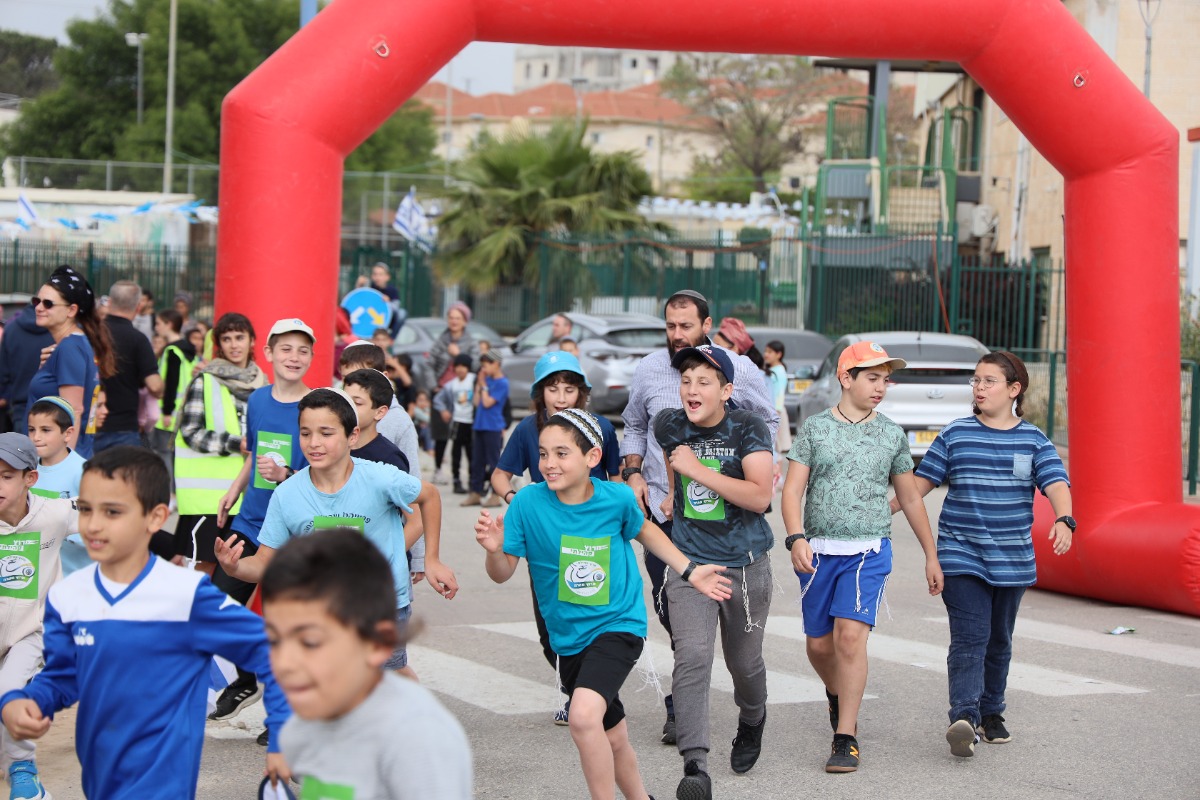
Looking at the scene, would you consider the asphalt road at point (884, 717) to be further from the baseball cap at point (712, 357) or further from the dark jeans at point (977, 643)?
the baseball cap at point (712, 357)

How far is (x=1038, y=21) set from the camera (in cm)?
884

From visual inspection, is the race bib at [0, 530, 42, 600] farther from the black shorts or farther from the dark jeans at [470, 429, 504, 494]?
the dark jeans at [470, 429, 504, 494]

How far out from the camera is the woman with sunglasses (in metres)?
7.34

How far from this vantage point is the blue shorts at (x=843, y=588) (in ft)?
19.4

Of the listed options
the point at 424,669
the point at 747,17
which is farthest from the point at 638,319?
the point at 424,669

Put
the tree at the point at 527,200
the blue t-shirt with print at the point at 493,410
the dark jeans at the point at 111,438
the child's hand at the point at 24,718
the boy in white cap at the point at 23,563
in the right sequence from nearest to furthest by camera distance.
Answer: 1. the child's hand at the point at 24,718
2. the boy in white cap at the point at 23,563
3. the dark jeans at the point at 111,438
4. the blue t-shirt with print at the point at 493,410
5. the tree at the point at 527,200

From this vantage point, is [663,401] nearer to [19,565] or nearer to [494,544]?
[494,544]

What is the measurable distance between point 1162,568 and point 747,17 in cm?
409

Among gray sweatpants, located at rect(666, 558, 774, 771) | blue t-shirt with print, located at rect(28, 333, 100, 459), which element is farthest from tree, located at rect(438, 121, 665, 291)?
gray sweatpants, located at rect(666, 558, 774, 771)

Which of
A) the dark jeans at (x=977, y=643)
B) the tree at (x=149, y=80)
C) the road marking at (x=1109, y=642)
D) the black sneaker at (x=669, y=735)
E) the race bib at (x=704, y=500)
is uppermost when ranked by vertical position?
the tree at (x=149, y=80)

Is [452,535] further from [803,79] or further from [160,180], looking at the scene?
[803,79]

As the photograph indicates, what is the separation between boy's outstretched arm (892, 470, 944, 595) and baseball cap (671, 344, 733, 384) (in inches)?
35.3

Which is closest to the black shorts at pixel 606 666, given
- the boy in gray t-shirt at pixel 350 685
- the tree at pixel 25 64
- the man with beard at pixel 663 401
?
the man with beard at pixel 663 401

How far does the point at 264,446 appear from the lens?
6.10m
